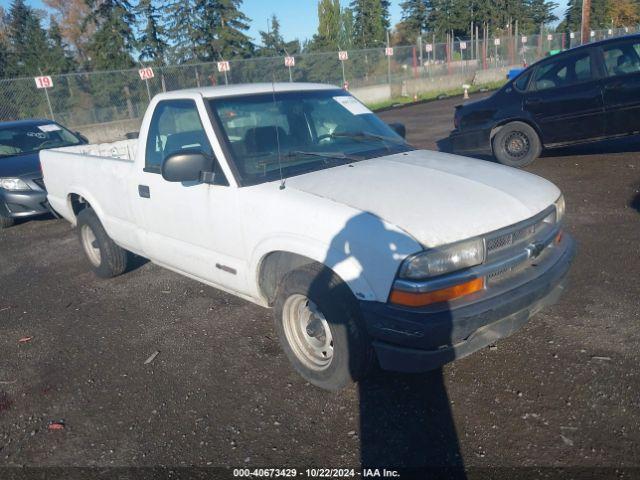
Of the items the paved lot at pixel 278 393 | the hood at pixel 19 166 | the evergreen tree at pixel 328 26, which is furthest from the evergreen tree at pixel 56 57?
the paved lot at pixel 278 393

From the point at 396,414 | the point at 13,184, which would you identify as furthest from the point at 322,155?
the point at 13,184

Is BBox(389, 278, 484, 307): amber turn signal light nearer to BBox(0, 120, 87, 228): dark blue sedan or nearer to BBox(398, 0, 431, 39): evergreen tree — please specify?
BBox(0, 120, 87, 228): dark blue sedan

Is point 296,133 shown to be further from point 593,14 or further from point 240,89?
point 593,14

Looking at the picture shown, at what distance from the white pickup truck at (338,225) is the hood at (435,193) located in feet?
0.04

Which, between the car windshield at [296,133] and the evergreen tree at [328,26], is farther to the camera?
the evergreen tree at [328,26]

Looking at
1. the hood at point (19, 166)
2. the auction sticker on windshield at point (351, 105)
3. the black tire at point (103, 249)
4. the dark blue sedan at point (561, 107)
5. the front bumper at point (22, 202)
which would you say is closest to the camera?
the auction sticker on windshield at point (351, 105)

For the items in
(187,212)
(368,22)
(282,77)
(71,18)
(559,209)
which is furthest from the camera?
(368,22)

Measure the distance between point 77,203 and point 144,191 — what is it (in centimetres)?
197

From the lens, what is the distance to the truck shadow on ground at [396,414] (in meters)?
2.76

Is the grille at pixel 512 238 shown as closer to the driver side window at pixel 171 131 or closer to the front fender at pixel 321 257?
the front fender at pixel 321 257

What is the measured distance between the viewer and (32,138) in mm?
9320

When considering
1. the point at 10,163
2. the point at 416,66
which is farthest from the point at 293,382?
the point at 416,66

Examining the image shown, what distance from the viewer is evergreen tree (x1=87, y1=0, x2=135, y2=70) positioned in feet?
116

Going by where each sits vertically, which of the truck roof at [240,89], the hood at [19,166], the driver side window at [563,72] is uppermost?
the truck roof at [240,89]
